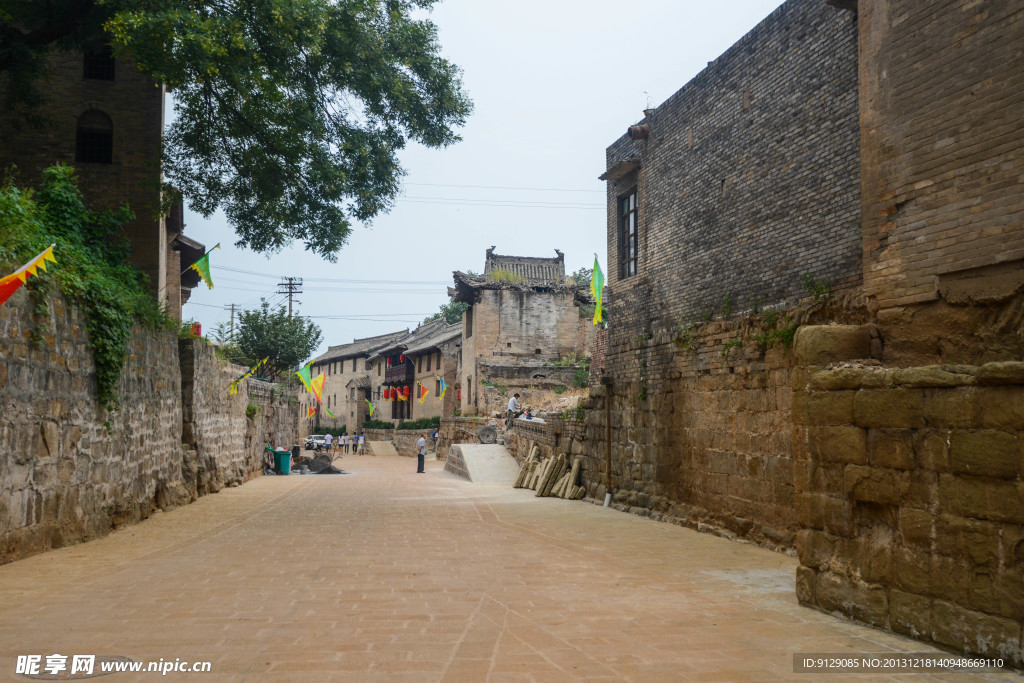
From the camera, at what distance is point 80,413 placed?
988 cm

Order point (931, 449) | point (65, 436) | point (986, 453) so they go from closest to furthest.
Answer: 1. point (986, 453)
2. point (931, 449)
3. point (65, 436)

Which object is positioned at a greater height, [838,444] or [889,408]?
[889,408]

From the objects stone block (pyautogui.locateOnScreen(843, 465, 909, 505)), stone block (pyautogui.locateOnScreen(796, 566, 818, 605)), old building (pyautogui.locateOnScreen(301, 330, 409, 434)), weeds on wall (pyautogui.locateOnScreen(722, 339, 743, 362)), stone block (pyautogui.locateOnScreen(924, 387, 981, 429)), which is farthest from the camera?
old building (pyautogui.locateOnScreen(301, 330, 409, 434))

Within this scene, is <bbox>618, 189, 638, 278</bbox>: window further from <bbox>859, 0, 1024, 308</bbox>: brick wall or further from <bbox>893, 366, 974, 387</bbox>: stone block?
<bbox>893, 366, 974, 387</bbox>: stone block

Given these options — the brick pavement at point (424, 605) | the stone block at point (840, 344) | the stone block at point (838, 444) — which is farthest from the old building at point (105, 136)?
the stone block at point (838, 444)

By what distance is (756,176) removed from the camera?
11.0m

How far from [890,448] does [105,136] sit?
1823cm

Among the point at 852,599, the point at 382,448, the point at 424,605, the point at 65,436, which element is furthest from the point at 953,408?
the point at 382,448

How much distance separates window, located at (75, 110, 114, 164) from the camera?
1769 centimetres

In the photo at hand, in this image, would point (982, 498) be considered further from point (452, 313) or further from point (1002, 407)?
point (452, 313)

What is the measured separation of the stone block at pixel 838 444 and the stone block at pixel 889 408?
0.13 meters

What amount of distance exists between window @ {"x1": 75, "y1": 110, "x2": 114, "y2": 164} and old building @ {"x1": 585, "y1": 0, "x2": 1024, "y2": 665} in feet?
46.4

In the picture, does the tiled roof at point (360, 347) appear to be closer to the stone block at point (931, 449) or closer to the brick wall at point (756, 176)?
the brick wall at point (756, 176)

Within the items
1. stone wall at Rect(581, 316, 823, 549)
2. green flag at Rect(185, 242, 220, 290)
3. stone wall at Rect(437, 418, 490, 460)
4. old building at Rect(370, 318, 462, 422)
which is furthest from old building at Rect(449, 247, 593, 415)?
stone wall at Rect(581, 316, 823, 549)
